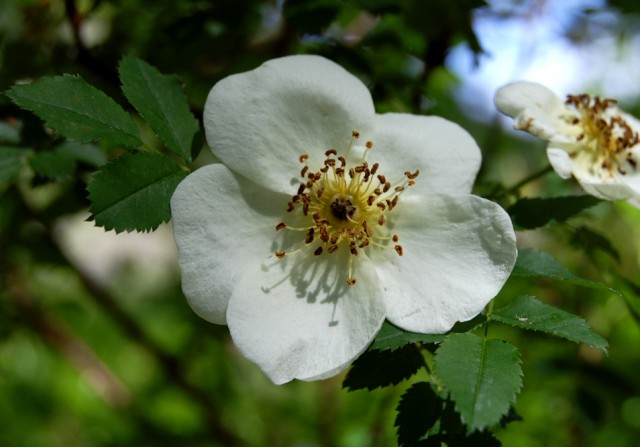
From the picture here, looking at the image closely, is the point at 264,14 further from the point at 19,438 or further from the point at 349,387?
the point at 19,438

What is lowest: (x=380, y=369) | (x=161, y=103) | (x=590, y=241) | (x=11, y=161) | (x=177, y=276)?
(x=177, y=276)

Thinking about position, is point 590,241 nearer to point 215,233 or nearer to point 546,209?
point 546,209

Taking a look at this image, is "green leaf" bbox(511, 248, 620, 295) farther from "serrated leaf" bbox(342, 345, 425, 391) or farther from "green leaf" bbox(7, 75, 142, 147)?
"green leaf" bbox(7, 75, 142, 147)

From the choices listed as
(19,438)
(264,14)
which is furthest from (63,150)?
(19,438)

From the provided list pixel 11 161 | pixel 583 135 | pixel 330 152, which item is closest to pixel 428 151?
pixel 330 152

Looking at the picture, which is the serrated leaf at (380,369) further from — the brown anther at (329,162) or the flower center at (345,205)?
the brown anther at (329,162)

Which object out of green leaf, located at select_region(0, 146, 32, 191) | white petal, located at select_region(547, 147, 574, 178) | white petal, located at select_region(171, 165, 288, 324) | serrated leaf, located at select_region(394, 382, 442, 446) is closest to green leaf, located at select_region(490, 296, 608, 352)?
serrated leaf, located at select_region(394, 382, 442, 446)
